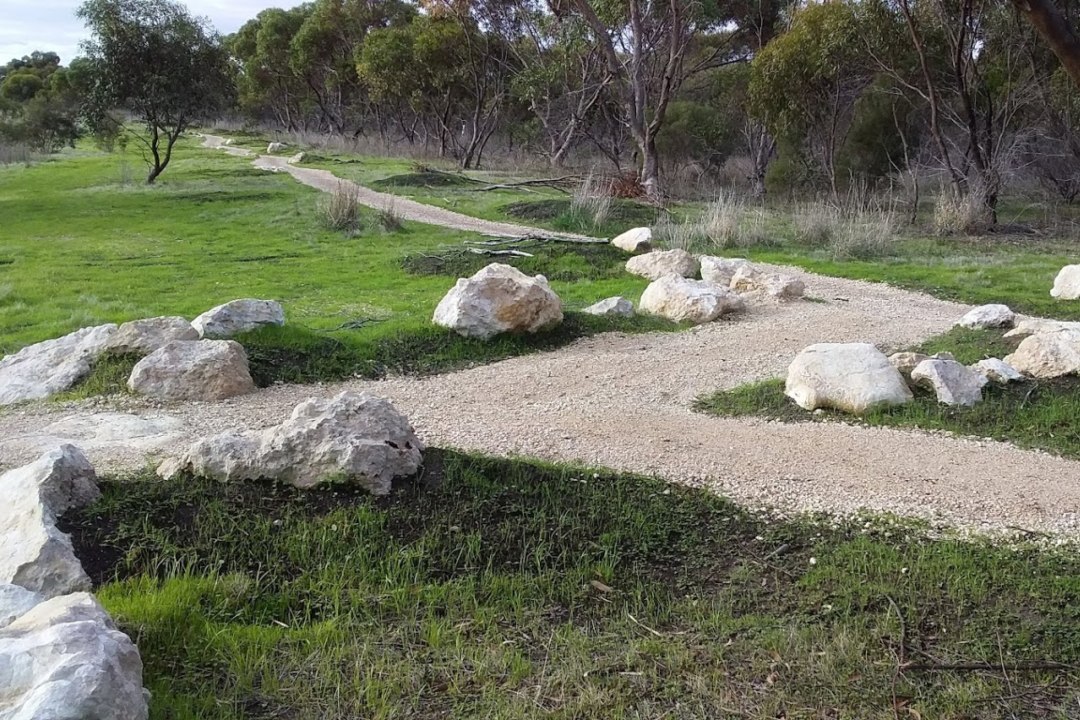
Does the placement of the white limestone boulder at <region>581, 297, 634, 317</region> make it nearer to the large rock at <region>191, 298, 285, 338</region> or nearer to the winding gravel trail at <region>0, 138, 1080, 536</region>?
the winding gravel trail at <region>0, 138, 1080, 536</region>

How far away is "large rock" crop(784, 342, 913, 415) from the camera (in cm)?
642

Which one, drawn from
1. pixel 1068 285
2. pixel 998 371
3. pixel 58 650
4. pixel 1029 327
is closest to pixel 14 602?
pixel 58 650

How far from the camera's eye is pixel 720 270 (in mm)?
11227

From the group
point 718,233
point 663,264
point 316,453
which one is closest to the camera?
point 316,453

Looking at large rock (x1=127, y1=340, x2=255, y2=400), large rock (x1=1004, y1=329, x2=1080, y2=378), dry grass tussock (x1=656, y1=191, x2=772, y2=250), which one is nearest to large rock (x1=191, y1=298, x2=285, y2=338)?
large rock (x1=127, y1=340, x2=255, y2=400)

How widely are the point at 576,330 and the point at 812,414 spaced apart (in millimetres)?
3017

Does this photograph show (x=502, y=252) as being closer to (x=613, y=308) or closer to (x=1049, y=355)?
(x=613, y=308)

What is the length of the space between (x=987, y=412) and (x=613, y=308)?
4.08m

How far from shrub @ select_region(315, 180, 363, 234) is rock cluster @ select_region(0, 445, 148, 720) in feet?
41.0

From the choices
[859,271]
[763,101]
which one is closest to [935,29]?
[763,101]

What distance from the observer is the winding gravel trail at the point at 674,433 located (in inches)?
194

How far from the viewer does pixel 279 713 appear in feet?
9.68

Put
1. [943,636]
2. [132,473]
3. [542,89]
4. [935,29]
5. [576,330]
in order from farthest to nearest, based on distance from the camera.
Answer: [542,89]
[935,29]
[576,330]
[132,473]
[943,636]

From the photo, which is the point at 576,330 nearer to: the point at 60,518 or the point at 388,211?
the point at 60,518
